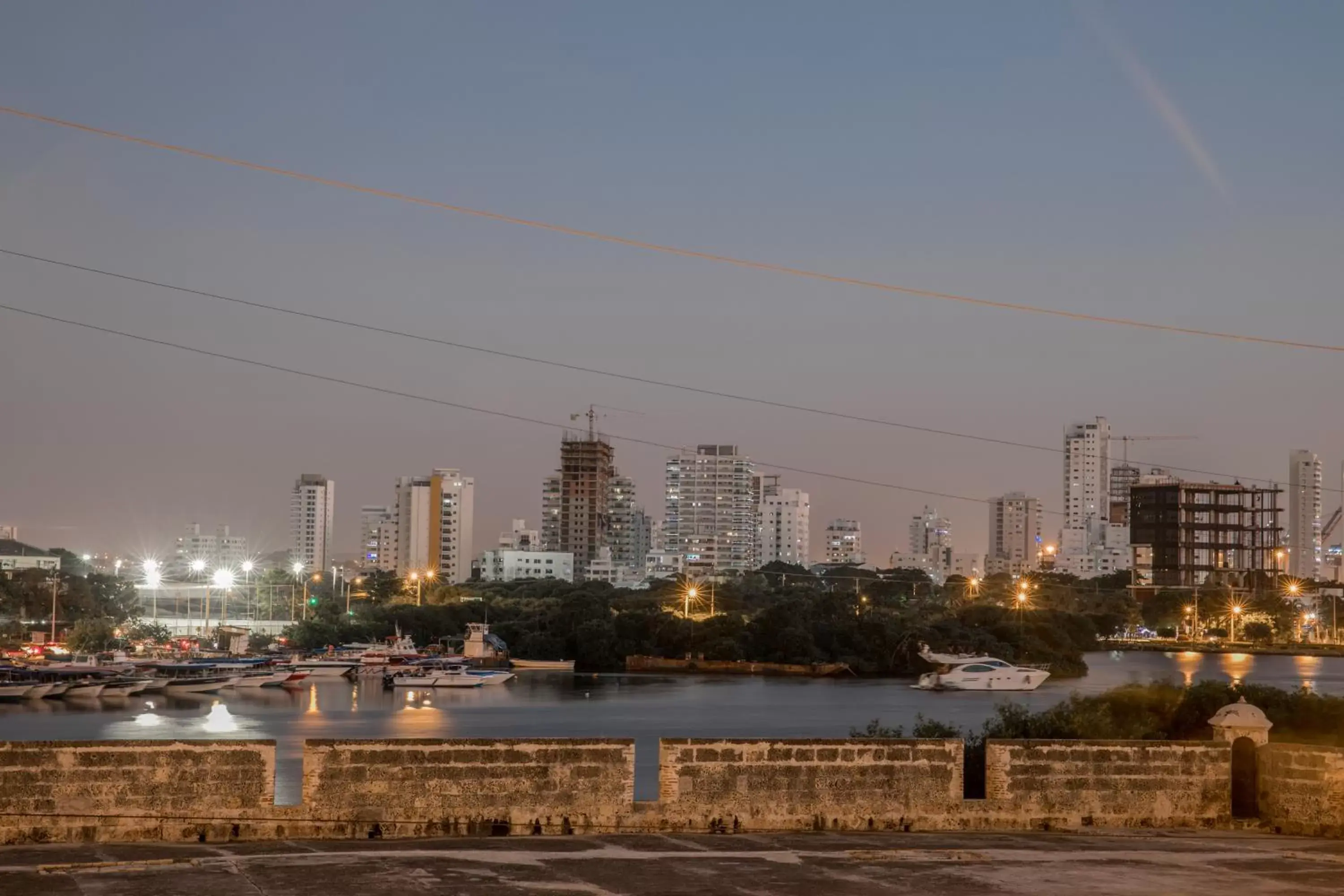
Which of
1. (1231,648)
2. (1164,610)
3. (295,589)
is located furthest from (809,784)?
(1164,610)

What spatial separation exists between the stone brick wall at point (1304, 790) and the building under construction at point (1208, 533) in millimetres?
175240

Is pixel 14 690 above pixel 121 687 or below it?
above

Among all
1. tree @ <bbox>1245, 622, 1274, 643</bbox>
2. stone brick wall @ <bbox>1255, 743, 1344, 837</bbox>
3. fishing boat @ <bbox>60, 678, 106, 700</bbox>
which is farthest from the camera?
tree @ <bbox>1245, 622, 1274, 643</bbox>

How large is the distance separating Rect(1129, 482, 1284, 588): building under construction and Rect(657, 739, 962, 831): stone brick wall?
17683 cm

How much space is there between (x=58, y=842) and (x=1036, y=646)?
334ft

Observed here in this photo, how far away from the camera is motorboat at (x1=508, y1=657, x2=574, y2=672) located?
98.9 m

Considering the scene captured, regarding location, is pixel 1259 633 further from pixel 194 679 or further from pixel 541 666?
pixel 194 679

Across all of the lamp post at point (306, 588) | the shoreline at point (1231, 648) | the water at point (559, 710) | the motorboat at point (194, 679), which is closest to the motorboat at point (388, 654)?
the water at point (559, 710)

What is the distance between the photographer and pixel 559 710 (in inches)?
2798

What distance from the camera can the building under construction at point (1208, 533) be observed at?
180625 millimetres

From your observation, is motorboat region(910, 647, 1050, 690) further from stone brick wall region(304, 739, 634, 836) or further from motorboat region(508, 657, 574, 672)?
stone brick wall region(304, 739, 634, 836)

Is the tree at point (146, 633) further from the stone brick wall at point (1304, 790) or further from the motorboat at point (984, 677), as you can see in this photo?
the stone brick wall at point (1304, 790)

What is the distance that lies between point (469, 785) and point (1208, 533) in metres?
188

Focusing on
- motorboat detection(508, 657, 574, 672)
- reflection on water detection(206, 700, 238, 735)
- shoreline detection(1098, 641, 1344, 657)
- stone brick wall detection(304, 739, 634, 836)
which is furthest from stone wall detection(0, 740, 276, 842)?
shoreline detection(1098, 641, 1344, 657)
